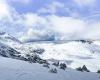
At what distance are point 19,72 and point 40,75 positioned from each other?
177 cm

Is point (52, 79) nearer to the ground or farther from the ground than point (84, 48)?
nearer to the ground

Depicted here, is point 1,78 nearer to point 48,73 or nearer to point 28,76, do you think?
point 28,76

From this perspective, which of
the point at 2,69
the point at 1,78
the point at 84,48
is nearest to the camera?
the point at 1,78

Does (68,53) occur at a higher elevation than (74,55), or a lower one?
higher

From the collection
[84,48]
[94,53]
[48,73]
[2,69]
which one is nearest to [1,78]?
[2,69]

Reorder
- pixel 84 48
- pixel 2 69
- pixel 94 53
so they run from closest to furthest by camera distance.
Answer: pixel 2 69 < pixel 94 53 < pixel 84 48

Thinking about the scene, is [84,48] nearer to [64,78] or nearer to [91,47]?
[91,47]

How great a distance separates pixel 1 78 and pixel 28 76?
2.59 m

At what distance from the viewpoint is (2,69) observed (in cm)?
2450

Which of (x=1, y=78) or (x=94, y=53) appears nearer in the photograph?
(x=1, y=78)

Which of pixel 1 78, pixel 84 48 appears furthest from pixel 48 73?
pixel 84 48

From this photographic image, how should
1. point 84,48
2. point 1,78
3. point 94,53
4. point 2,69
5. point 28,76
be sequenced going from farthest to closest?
point 84,48
point 94,53
point 2,69
point 28,76
point 1,78

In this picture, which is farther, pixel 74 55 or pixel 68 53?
pixel 68 53

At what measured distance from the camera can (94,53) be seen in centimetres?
10781
